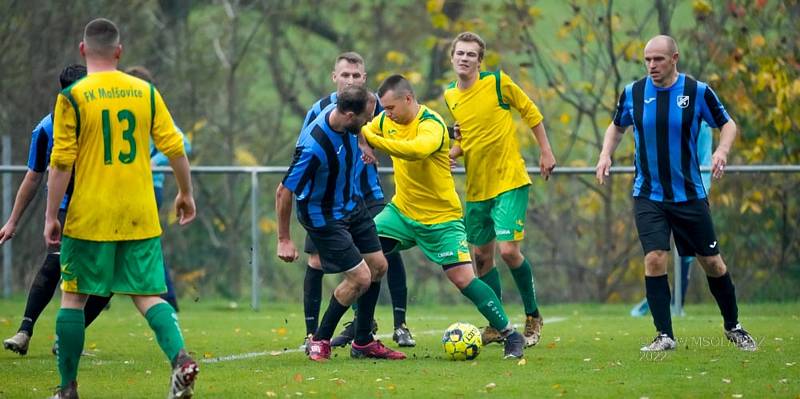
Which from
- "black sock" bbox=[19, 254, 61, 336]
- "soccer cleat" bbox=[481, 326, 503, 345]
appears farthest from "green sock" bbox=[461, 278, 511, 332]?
"black sock" bbox=[19, 254, 61, 336]

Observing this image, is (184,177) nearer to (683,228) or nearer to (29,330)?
(29,330)

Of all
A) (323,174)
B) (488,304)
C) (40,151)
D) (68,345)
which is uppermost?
(40,151)

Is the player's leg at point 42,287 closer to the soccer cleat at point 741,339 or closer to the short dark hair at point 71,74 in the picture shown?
the short dark hair at point 71,74

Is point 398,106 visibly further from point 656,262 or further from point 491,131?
point 656,262

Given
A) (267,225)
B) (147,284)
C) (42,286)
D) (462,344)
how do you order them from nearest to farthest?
(147,284)
(462,344)
(42,286)
(267,225)

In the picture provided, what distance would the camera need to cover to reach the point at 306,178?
811cm

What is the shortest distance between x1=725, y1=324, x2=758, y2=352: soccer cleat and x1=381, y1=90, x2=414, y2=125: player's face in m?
2.68

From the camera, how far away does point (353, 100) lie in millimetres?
7953

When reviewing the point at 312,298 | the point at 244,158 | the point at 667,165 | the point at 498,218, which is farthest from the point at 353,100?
the point at 244,158

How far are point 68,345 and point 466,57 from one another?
397 cm

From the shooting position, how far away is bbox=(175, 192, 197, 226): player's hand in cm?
688

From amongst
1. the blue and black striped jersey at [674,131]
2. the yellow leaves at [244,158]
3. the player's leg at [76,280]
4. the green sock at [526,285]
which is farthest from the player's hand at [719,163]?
the yellow leaves at [244,158]

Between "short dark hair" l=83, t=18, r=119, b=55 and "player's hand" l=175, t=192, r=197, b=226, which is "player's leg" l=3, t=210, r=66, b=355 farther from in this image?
"short dark hair" l=83, t=18, r=119, b=55

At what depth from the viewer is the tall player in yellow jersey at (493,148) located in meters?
9.48
